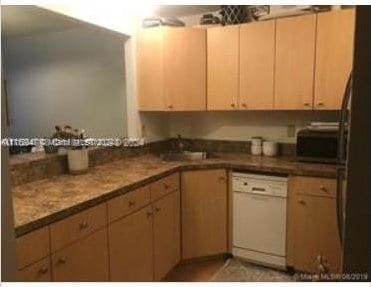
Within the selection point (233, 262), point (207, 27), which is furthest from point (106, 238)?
point (207, 27)

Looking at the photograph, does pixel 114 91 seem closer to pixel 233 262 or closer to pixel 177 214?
pixel 177 214

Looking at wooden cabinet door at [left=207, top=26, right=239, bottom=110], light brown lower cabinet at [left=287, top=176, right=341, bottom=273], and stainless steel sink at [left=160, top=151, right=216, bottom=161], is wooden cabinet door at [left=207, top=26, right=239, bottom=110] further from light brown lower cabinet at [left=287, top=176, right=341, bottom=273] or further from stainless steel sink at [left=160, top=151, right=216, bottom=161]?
light brown lower cabinet at [left=287, top=176, right=341, bottom=273]

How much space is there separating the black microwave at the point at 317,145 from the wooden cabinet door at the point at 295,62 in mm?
219

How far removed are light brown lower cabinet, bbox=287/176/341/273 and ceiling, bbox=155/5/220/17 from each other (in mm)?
1723

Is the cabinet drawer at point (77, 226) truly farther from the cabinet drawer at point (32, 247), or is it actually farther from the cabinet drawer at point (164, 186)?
the cabinet drawer at point (164, 186)

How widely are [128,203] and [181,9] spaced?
1.95 metres

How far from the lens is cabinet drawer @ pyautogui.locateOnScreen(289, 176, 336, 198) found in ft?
7.30

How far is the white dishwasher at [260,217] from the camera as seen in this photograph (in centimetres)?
244

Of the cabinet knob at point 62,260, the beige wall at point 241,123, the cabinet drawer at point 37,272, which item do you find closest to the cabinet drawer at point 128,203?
the cabinet knob at point 62,260

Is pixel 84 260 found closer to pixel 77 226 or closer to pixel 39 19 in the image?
pixel 77 226

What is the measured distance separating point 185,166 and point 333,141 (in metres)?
1.13

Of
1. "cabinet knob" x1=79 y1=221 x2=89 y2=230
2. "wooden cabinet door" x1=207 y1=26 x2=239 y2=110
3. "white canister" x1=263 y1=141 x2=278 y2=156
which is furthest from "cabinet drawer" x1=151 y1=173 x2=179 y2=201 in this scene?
"white canister" x1=263 y1=141 x2=278 y2=156

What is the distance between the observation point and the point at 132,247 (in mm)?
1972

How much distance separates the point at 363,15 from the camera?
23.2 inches
